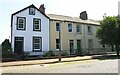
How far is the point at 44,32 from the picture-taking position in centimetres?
3947

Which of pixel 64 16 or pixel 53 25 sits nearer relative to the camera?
pixel 53 25

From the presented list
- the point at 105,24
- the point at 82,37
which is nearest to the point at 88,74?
the point at 105,24

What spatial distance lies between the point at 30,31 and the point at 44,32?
2381mm

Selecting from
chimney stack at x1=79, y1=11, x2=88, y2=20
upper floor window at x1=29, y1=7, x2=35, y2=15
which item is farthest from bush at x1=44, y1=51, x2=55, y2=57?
chimney stack at x1=79, y1=11, x2=88, y2=20

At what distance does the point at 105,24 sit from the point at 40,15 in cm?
985

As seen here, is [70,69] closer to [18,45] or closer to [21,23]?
[18,45]

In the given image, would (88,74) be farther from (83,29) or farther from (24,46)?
(83,29)

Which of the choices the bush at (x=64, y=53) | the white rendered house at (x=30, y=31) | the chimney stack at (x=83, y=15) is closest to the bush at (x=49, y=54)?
the white rendered house at (x=30, y=31)

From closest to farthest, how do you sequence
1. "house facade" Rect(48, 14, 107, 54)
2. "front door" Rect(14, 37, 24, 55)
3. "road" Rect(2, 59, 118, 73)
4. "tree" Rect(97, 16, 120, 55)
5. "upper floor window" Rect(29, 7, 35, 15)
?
"road" Rect(2, 59, 118, 73) → "front door" Rect(14, 37, 24, 55) → "upper floor window" Rect(29, 7, 35, 15) → "tree" Rect(97, 16, 120, 55) → "house facade" Rect(48, 14, 107, 54)

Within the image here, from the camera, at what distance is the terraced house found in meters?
37.4

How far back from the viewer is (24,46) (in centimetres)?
3750

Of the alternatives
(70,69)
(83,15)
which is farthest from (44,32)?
(70,69)

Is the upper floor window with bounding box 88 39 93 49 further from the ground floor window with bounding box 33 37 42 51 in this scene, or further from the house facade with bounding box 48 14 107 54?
the ground floor window with bounding box 33 37 42 51

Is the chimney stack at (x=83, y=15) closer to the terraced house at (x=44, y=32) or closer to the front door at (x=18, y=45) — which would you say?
the terraced house at (x=44, y=32)
